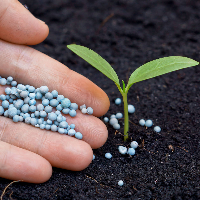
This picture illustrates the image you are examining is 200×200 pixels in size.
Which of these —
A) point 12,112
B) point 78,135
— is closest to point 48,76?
point 12,112

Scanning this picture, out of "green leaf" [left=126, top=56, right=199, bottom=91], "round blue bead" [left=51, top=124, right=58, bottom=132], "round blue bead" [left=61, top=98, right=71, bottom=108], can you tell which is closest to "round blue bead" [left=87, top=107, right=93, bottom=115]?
"round blue bead" [left=61, top=98, right=71, bottom=108]

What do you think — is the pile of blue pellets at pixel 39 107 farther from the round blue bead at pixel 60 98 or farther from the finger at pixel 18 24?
the finger at pixel 18 24

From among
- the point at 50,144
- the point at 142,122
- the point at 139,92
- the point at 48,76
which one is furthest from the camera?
the point at 139,92

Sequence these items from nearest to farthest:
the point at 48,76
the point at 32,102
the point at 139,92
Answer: the point at 32,102 < the point at 48,76 < the point at 139,92

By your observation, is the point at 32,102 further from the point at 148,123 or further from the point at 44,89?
the point at 148,123

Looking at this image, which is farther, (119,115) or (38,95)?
(119,115)

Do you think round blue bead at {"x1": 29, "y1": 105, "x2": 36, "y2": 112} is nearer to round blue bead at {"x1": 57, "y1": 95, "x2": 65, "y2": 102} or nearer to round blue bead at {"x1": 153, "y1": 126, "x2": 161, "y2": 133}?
round blue bead at {"x1": 57, "y1": 95, "x2": 65, "y2": 102}
